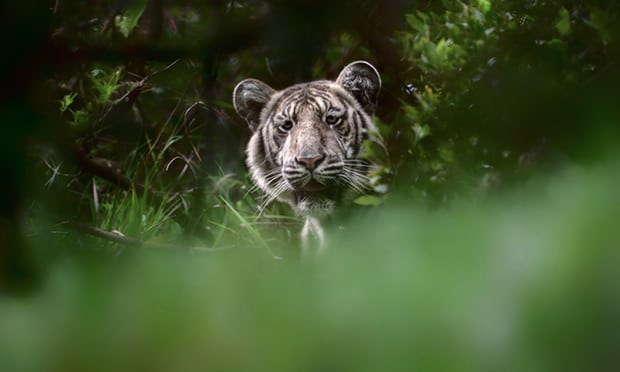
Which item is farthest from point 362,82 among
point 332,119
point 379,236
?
point 379,236

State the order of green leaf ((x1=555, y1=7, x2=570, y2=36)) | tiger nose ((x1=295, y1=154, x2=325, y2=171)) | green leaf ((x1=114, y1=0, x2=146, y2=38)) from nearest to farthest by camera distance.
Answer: green leaf ((x1=114, y1=0, x2=146, y2=38)) < green leaf ((x1=555, y1=7, x2=570, y2=36)) < tiger nose ((x1=295, y1=154, x2=325, y2=171))

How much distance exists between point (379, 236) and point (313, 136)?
2183 mm

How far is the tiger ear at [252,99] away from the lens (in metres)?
Answer: 2.70

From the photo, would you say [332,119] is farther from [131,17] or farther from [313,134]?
[131,17]

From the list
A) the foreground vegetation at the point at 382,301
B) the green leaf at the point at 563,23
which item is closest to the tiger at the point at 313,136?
the green leaf at the point at 563,23

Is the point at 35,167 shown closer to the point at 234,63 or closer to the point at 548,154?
the point at 548,154

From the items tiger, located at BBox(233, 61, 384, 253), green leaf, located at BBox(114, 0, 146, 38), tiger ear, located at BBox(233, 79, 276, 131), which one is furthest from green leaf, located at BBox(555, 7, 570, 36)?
tiger ear, located at BBox(233, 79, 276, 131)

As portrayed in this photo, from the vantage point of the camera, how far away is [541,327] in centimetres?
48

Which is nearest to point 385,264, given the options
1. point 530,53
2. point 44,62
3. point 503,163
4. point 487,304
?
point 487,304

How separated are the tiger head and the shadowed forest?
663 millimetres

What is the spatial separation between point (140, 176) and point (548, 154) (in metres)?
2.38

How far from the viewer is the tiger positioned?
2.59 m

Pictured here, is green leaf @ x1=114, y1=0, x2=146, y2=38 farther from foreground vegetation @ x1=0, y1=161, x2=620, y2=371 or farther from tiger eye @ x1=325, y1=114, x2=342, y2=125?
tiger eye @ x1=325, y1=114, x2=342, y2=125

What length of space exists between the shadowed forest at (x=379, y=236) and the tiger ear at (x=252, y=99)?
760 millimetres
